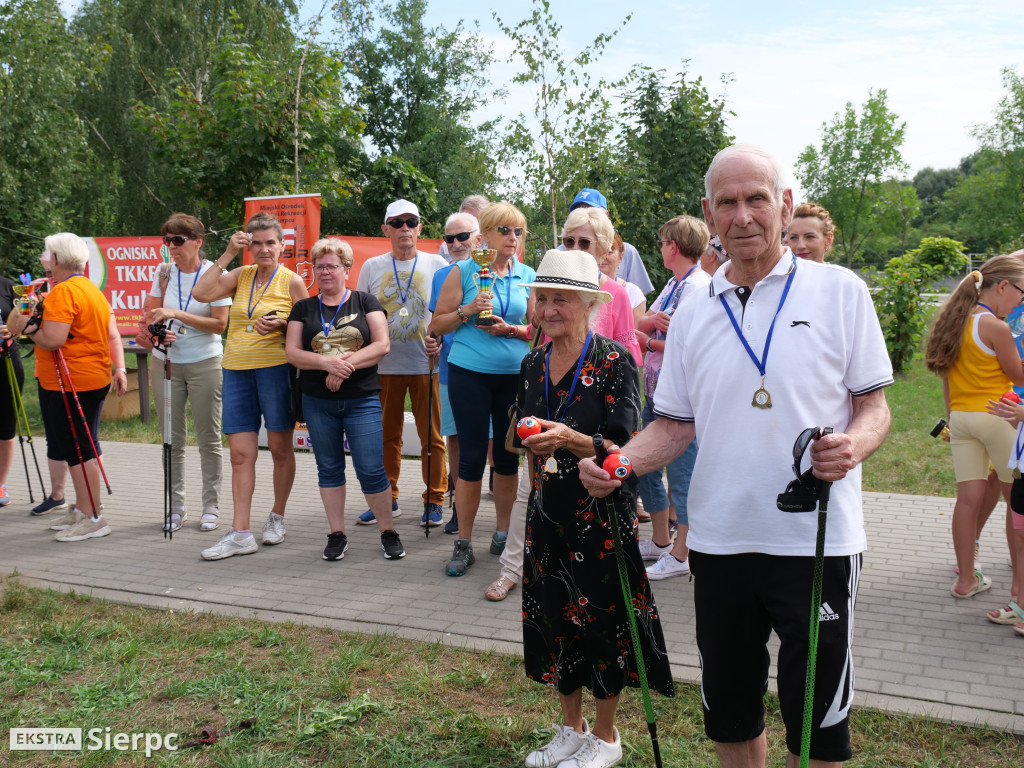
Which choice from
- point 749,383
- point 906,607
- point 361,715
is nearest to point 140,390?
point 361,715

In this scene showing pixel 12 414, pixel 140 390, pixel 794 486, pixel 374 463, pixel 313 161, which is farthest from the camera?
pixel 313 161

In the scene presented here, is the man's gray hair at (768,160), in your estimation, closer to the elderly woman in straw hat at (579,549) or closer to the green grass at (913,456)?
the elderly woman in straw hat at (579,549)

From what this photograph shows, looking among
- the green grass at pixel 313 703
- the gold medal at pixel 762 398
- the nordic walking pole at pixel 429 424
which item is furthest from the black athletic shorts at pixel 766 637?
the nordic walking pole at pixel 429 424

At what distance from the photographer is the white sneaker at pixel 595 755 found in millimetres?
3064

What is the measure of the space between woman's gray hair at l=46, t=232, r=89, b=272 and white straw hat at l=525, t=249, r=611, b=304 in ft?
14.6

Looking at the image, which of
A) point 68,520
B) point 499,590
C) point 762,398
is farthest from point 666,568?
point 68,520

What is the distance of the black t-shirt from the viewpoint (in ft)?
18.1

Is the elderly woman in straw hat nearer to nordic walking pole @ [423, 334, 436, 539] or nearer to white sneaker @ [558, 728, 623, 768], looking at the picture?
white sneaker @ [558, 728, 623, 768]

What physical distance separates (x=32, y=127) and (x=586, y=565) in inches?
746

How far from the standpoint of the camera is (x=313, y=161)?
12.9 metres

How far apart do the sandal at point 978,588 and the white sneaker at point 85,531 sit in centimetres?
613

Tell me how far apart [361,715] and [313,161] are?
35.7 ft

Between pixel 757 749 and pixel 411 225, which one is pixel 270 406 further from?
pixel 757 749

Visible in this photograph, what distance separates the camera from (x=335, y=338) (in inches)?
217
